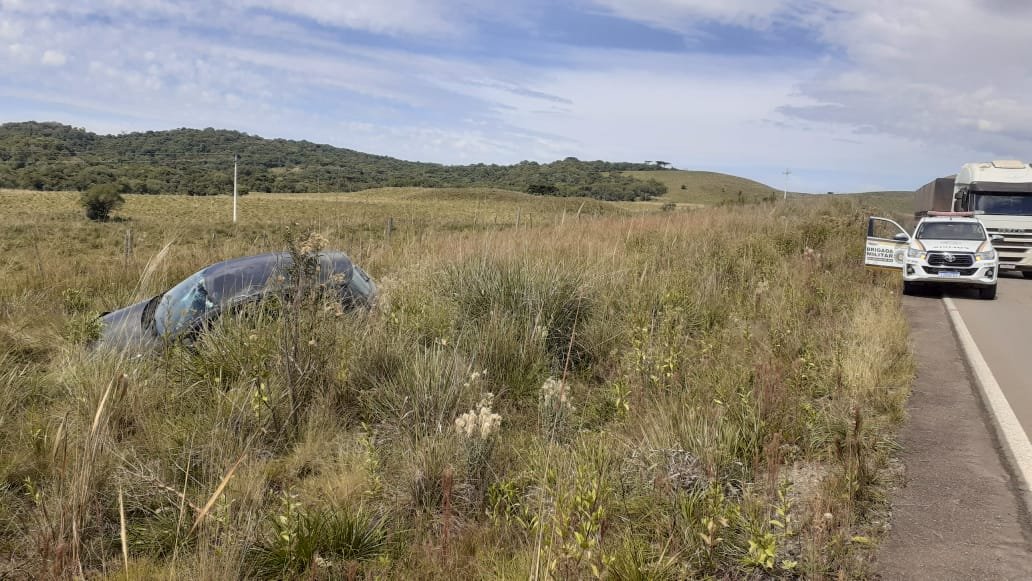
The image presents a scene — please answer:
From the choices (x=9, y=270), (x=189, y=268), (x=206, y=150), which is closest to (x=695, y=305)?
(x=189, y=268)

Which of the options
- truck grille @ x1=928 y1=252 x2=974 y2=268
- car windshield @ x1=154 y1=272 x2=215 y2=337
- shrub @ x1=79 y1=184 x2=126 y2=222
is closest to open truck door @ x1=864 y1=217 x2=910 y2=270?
truck grille @ x1=928 y1=252 x2=974 y2=268

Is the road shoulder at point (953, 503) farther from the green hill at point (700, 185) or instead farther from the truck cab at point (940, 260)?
the green hill at point (700, 185)

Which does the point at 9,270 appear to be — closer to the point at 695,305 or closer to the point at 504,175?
the point at 695,305

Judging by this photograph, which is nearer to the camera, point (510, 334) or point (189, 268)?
point (510, 334)

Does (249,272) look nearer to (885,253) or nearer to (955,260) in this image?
(885,253)

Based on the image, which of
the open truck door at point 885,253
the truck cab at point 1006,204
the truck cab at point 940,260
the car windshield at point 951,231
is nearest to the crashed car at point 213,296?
the open truck door at point 885,253

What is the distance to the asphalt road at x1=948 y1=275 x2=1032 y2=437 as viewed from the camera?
21.3 feet

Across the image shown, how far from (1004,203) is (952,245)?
7.44 m

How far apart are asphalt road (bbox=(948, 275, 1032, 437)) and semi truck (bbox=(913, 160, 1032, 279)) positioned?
2529 mm

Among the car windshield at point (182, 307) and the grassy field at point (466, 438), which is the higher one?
the car windshield at point (182, 307)

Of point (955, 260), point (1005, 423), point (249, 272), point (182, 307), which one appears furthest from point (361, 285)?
point (955, 260)

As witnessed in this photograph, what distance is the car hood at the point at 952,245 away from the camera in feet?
43.7

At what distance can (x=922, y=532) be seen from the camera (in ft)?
11.9

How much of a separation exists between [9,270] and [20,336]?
623 centimetres
